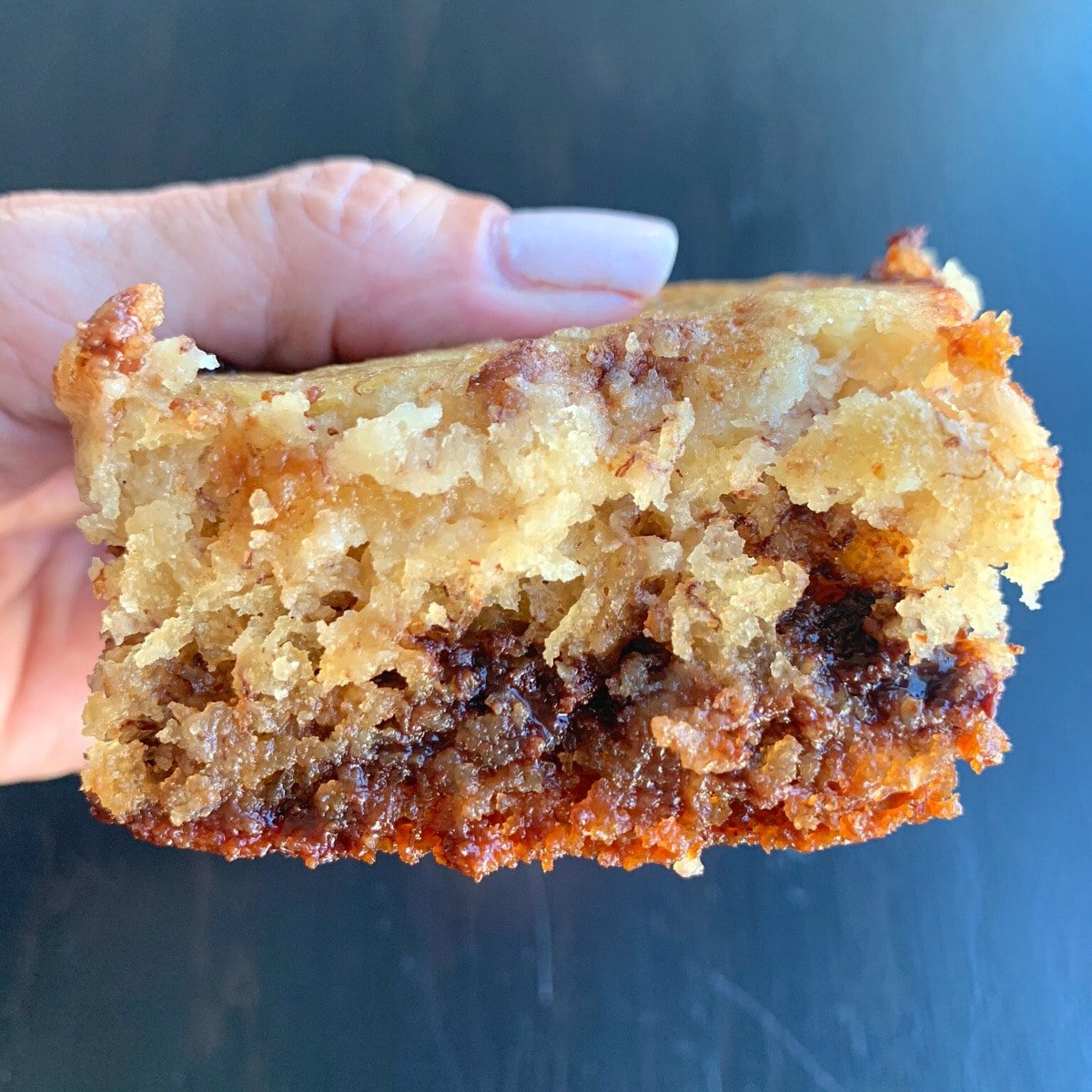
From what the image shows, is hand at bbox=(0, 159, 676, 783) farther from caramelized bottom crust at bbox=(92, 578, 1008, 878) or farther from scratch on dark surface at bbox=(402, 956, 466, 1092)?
scratch on dark surface at bbox=(402, 956, 466, 1092)

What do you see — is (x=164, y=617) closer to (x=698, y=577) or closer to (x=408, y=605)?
(x=408, y=605)

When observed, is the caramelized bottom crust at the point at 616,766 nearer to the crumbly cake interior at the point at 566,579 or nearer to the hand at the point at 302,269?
the crumbly cake interior at the point at 566,579

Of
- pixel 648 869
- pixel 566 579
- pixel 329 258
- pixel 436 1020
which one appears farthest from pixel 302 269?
pixel 436 1020

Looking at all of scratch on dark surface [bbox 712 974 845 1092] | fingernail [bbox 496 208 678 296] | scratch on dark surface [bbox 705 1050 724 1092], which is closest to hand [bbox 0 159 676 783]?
fingernail [bbox 496 208 678 296]

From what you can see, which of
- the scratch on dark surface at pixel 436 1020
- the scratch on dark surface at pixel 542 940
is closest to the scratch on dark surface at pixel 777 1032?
the scratch on dark surface at pixel 542 940

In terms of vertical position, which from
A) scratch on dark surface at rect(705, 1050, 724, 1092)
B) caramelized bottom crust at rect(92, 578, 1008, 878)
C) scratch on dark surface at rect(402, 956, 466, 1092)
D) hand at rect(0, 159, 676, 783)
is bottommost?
scratch on dark surface at rect(705, 1050, 724, 1092)

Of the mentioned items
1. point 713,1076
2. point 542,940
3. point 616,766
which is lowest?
point 713,1076

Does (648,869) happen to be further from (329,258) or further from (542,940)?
(329,258)
